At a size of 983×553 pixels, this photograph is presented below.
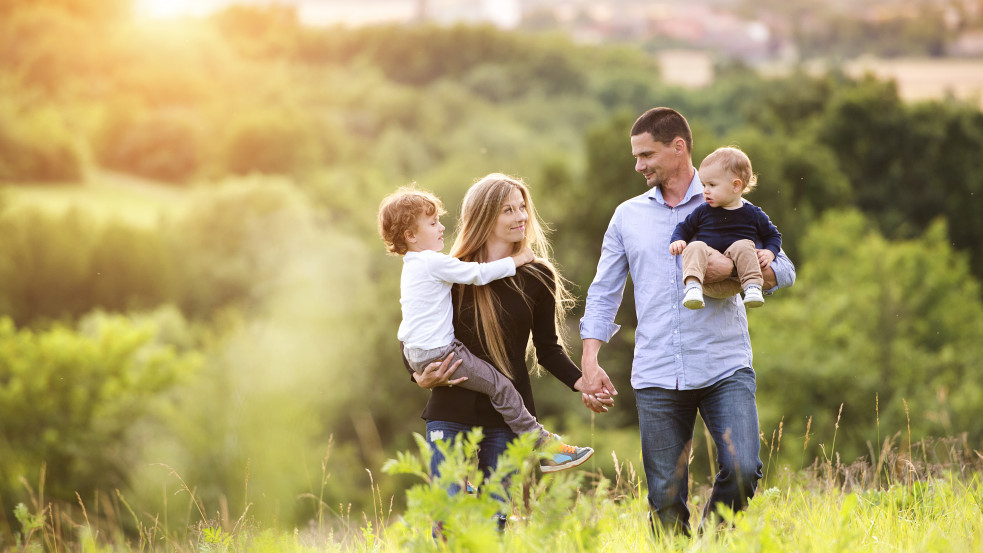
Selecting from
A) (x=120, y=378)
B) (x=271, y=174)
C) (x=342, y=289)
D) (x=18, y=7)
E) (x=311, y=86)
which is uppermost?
(x=18, y=7)

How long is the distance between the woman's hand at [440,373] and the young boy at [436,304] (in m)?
0.03

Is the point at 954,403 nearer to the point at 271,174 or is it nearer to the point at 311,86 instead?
the point at 271,174

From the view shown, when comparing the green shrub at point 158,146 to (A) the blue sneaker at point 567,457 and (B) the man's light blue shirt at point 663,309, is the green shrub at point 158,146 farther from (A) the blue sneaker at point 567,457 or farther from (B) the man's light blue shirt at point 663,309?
(A) the blue sneaker at point 567,457

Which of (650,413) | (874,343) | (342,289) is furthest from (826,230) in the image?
(650,413)

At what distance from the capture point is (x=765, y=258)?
3729 mm

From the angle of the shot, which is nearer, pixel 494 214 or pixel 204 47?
pixel 494 214

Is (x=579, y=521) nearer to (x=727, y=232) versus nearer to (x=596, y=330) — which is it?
(x=596, y=330)

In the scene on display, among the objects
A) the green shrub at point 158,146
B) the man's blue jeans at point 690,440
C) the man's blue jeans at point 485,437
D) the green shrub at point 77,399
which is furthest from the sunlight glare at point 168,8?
the man's blue jeans at point 690,440

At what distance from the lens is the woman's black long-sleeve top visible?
3.70 m

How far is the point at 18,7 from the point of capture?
184 ft

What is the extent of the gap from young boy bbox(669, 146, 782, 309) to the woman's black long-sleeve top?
592mm

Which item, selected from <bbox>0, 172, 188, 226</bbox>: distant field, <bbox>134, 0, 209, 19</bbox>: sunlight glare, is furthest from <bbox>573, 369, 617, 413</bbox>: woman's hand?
<bbox>134, 0, 209, 19</bbox>: sunlight glare

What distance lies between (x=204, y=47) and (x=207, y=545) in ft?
213

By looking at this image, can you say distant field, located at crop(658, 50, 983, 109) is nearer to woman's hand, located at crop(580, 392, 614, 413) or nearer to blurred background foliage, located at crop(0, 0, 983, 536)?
blurred background foliage, located at crop(0, 0, 983, 536)
